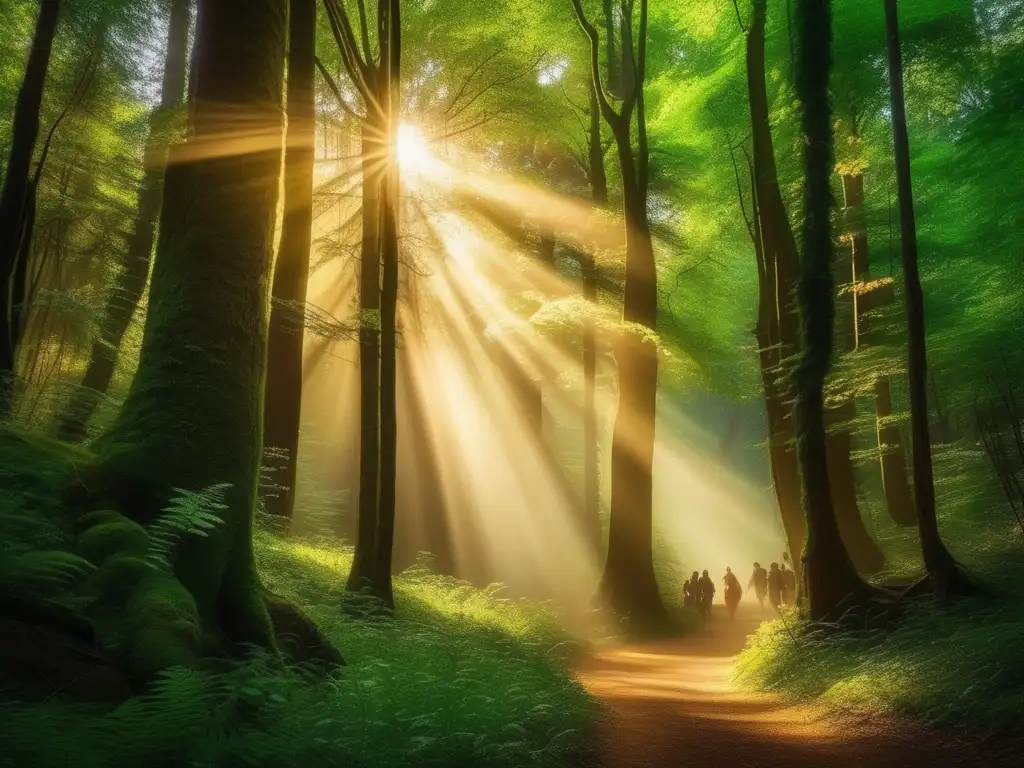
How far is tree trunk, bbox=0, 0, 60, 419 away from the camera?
6.93 meters

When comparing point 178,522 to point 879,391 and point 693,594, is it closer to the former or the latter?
point 879,391

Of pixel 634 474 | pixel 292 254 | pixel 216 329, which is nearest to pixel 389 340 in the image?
pixel 292 254

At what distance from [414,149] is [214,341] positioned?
1086 cm

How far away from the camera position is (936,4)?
14633mm

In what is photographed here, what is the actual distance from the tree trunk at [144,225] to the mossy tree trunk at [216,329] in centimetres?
633

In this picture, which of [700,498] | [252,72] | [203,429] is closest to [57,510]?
[203,429]

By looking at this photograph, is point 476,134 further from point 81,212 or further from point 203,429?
point 203,429

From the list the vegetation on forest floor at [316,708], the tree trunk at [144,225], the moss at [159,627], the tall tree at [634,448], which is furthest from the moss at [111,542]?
the tall tree at [634,448]

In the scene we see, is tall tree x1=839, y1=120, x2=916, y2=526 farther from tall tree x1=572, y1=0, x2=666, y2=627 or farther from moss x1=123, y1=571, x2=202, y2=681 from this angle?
moss x1=123, y1=571, x2=202, y2=681

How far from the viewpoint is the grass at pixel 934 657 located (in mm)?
5668

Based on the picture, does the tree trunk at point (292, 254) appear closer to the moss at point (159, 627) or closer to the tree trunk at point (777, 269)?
the moss at point (159, 627)

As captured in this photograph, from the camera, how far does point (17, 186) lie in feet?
23.8

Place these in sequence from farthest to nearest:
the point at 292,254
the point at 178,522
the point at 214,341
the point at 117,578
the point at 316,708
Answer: the point at 292,254 < the point at 214,341 < the point at 178,522 < the point at 117,578 < the point at 316,708

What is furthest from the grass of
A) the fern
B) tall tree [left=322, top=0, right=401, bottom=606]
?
the fern
